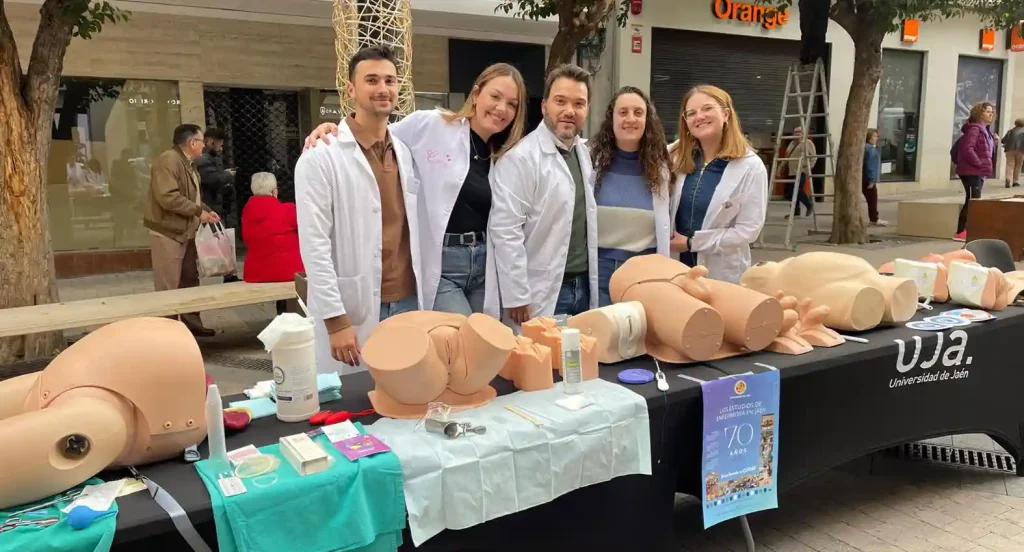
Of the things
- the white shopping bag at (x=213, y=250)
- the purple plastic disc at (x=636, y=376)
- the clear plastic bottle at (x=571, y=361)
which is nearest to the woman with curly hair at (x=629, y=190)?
the purple plastic disc at (x=636, y=376)

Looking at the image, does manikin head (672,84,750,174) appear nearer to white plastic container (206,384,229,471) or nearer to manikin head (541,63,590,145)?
manikin head (541,63,590,145)

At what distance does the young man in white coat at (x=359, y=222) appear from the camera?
7.75 feet

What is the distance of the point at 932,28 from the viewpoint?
14164mm

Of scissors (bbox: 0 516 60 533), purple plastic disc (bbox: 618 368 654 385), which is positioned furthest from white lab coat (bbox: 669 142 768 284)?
scissors (bbox: 0 516 60 533)

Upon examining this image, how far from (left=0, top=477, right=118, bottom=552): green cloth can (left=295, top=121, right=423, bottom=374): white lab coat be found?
111cm

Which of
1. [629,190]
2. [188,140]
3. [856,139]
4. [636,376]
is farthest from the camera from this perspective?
[856,139]

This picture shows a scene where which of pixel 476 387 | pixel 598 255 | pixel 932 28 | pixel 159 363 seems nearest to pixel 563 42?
pixel 598 255

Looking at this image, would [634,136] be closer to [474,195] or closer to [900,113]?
[474,195]

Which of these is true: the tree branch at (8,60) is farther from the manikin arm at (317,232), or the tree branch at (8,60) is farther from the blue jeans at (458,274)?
the blue jeans at (458,274)

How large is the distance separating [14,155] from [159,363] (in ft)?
12.8

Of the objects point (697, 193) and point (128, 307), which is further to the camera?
point (128, 307)

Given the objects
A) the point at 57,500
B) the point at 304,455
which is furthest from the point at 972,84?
the point at 57,500

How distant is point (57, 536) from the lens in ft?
4.06

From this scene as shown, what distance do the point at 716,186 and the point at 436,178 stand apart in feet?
3.86
